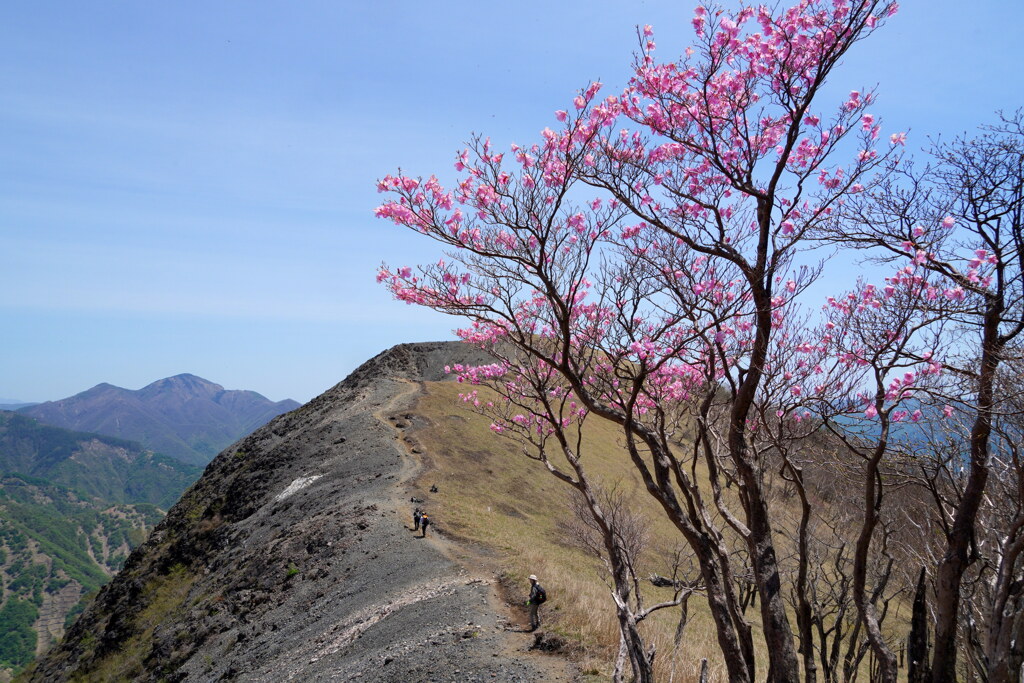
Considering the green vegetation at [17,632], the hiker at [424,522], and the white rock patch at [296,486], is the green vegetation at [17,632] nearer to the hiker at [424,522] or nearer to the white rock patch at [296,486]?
the white rock patch at [296,486]

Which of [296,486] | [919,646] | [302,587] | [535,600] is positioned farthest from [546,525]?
[919,646]

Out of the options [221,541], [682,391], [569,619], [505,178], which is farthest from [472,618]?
[221,541]

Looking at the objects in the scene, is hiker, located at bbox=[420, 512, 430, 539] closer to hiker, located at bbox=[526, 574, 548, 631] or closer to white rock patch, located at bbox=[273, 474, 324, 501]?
hiker, located at bbox=[526, 574, 548, 631]

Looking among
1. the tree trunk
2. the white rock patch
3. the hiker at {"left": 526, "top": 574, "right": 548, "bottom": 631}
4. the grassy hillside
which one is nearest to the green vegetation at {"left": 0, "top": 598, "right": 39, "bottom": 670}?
the white rock patch

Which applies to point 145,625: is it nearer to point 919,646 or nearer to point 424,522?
point 424,522

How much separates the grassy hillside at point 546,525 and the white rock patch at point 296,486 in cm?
720

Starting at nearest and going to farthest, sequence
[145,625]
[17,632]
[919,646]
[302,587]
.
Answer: [919,646]
[302,587]
[145,625]
[17,632]

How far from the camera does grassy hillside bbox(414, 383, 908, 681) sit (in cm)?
1512

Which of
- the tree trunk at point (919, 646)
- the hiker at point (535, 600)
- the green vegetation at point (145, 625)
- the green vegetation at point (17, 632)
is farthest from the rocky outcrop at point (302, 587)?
the green vegetation at point (17, 632)

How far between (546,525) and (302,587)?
15.4 metres

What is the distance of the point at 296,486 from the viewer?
4009cm

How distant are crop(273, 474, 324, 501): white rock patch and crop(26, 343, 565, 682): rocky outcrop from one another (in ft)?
0.43

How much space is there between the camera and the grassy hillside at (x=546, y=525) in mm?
15125

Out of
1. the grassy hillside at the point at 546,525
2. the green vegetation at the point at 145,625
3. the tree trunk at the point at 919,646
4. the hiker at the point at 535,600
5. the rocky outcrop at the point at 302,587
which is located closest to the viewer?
the tree trunk at the point at 919,646
